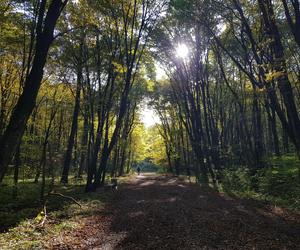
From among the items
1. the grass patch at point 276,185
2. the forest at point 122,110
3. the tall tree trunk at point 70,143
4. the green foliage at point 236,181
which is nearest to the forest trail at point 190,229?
the forest at point 122,110

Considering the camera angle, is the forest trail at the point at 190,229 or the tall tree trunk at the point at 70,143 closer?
the forest trail at the point at 190,229

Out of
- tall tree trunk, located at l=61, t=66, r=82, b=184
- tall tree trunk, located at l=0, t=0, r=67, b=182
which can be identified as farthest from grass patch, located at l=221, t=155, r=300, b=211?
tall tree trunk, located at l=61, t=66, r=82, b=184

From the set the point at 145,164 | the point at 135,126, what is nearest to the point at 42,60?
the point at 135,126

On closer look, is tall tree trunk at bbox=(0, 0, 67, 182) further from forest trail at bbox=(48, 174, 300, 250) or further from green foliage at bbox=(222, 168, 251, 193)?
green foliage at bbox=(222, 168, 251, 193)

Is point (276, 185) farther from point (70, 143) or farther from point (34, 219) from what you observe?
point (70, 143)

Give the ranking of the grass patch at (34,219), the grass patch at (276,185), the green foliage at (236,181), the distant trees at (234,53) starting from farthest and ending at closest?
1. the green foliage at (236,181)
2. the grass patch at (276,185)
3. the distant trees at (234,53)
4. the grass patch at (34,219)

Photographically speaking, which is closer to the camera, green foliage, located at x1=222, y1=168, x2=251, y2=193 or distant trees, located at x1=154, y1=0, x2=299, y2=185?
distant trees, located at x1=154, y1=0, x2=299, y2=185

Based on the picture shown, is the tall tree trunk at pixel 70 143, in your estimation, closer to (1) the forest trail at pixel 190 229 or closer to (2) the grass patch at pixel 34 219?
(2) the grass patch at pixel 34 219

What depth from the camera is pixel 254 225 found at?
8047 mm

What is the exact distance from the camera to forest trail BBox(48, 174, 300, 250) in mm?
6574

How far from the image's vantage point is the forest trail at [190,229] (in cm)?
657

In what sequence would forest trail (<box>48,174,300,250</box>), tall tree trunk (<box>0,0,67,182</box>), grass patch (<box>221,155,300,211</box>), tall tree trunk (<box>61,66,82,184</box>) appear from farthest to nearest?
tall tree trunk (<box>61,66,82,184</box>) → grass patch (<box>221,155,300,211</box>) → forest trail (<box>48,174,300,250</box>) → tall tree trunk (<box>0,0,67,182</box>)

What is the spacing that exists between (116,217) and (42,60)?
22.6ft

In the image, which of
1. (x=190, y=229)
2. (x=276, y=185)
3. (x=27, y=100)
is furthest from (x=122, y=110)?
(x=27, y=100)
